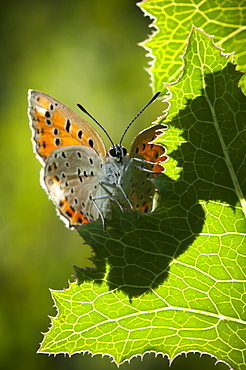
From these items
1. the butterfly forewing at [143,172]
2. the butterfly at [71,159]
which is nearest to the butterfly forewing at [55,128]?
the butterfly at [71,159]

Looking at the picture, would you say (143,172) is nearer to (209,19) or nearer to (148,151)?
(148,151)

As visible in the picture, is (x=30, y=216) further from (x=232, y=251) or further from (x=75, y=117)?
(x=232, y=251)

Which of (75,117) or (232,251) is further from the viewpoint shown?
(75,117)

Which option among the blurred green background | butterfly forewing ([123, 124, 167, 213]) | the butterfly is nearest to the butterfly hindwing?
the butterfly

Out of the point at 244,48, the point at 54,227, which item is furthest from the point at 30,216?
the point at 244,48

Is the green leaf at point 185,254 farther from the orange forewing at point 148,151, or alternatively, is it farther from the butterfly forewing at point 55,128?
the butterfly forewing at point 55,128

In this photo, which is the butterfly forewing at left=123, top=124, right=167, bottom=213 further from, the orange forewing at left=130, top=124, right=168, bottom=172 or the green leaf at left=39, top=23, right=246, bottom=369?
the green leaf at left=39, top=23, right=246, bottom=369
